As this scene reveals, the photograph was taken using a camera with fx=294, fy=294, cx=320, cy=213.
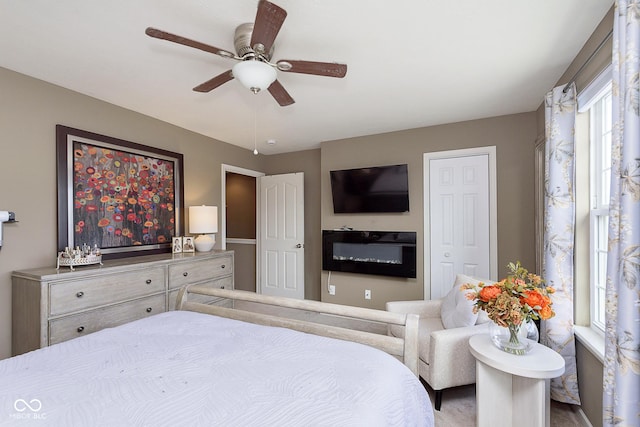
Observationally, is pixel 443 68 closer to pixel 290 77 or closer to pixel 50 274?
pixel 290 77

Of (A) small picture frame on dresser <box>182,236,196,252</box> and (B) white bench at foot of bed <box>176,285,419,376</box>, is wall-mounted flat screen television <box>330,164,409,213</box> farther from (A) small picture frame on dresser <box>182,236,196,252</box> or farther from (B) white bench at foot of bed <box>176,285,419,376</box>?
(B) white bench at foot of bed <box>176,285,419,376</box>

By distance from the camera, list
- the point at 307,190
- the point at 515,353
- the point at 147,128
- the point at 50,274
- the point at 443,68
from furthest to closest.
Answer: the point at 307,190
the point at 147,128
the point at 443,68
the point at 50,274
the point at 515,353

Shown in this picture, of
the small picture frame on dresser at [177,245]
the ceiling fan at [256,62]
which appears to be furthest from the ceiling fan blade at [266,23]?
the small picture frame on dresser at [177,245]

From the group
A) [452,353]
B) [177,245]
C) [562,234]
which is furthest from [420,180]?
[177,245]

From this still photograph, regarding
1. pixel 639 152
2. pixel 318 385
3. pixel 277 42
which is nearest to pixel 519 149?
pixel 639 152

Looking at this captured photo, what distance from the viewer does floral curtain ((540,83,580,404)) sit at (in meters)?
1.98

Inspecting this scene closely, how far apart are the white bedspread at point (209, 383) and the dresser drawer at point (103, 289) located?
2.88 feet

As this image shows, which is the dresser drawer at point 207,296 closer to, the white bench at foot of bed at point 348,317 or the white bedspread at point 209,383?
the white bench at foot of bed at point 348,317

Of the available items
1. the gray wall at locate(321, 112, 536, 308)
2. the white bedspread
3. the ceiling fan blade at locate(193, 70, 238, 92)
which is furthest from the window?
the ceiling fan blade at locate(193, 70, 238, 92)

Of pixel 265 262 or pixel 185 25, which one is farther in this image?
pixel 265 262

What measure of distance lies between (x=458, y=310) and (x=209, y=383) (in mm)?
1957

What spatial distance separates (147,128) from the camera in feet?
10.1

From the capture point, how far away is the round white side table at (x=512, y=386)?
1593 mm

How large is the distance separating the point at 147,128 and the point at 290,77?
1.80 metres
